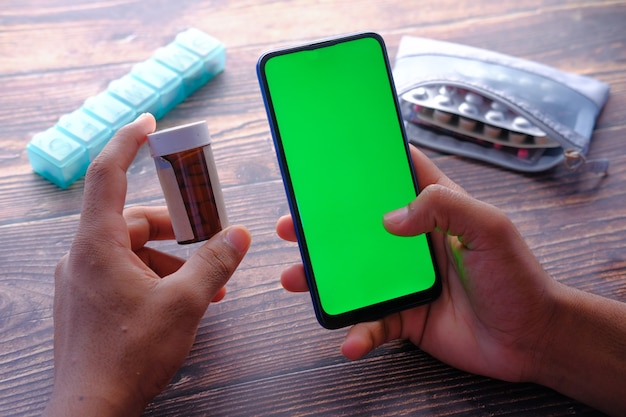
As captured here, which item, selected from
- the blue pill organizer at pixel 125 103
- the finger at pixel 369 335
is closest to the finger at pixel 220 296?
the finger at pixel 369 335

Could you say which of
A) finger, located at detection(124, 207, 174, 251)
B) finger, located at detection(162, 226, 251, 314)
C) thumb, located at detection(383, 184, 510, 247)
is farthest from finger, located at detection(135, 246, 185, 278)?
thumb, located at detection(383, 184, 510, 247)

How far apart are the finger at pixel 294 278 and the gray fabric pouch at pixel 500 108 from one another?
0.25m

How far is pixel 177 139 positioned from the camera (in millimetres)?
515

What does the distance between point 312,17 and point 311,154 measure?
40cm

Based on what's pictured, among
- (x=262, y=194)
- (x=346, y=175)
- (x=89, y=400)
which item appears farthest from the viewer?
(x=262, y=194)

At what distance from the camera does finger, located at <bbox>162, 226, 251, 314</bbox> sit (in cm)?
49

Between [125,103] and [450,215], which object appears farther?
[125,103]

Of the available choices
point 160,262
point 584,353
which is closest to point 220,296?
point 160,262

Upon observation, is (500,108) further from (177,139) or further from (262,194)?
(177,139)

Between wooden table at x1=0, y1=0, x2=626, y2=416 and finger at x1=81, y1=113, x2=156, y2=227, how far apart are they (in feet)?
0.47

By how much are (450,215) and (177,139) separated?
0.23 m

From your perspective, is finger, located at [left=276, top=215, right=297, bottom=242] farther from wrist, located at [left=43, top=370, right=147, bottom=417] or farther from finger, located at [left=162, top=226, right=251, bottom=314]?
wrist, located at [left=43, top=370, right=147, bottom=417]

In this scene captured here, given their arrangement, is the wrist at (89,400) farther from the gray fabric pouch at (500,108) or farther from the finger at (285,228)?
the gray fabric pouch at (500,108)

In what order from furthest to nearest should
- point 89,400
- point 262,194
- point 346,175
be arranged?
point 262,194 → point 346,175 → point 89,400
